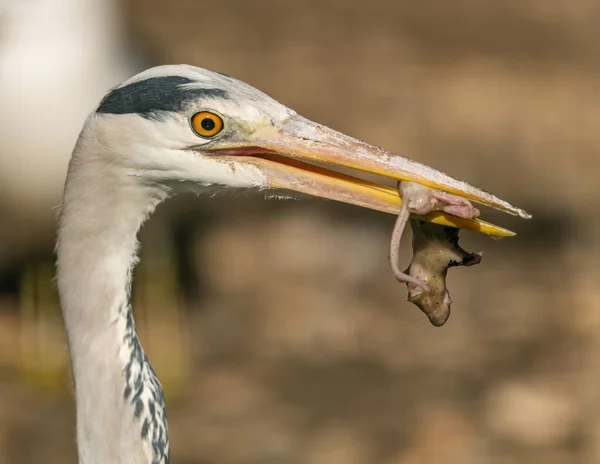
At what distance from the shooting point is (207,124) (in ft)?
7.10

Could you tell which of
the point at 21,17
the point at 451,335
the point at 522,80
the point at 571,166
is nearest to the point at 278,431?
the point at 451,335

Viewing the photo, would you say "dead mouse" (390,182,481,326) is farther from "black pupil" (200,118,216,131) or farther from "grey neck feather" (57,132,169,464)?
"grey neck feather" (57,132,169,464)

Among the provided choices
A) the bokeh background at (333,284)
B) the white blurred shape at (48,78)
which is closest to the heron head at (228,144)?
the bokeh background at (333,284)

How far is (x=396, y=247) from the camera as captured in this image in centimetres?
213

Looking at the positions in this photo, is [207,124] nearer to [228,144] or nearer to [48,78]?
[228,144]

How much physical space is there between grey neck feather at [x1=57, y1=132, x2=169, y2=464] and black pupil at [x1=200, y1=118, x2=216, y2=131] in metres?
0.18

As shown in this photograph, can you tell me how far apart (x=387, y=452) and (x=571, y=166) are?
3.25 meters

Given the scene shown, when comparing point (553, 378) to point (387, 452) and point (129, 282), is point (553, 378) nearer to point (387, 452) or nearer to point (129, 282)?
point (387, 452)

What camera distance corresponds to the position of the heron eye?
7.09 feet

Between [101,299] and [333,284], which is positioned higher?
[101,299]

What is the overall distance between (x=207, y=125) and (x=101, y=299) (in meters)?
0.42

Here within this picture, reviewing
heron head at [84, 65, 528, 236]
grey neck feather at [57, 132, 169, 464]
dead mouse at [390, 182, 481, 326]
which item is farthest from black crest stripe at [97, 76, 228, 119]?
dead mouse at [390, 182, 481, 326]

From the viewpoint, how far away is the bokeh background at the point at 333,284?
496 centimetres

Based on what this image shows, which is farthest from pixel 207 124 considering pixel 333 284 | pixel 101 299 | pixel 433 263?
pixel 333 284
